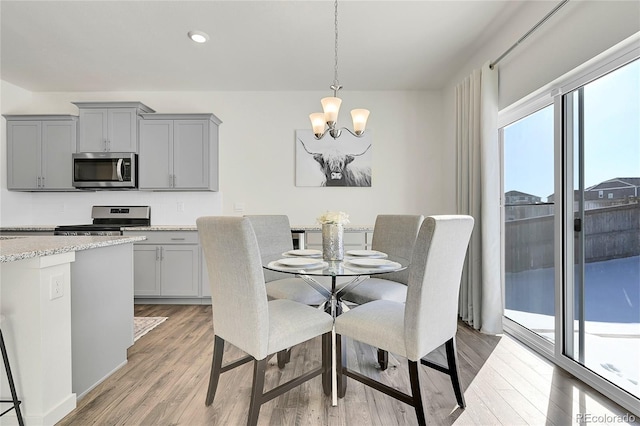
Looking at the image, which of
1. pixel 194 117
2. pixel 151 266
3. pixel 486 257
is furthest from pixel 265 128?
pixel 486 257

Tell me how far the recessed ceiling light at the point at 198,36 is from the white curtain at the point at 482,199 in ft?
8.02

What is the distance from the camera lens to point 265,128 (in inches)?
165

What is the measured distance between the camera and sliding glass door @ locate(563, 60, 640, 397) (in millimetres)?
1739

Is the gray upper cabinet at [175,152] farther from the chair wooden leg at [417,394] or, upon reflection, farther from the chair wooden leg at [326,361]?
the chair wooden leg at [417,394]

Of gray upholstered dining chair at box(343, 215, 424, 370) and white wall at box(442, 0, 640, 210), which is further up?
white wall at box(442, 0, 640, 210)

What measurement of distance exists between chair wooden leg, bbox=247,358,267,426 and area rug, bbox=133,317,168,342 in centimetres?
173

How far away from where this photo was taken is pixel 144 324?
2.98 metres

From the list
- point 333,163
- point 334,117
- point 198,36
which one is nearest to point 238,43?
point 198,36

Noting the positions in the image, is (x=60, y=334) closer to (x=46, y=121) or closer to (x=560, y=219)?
(x=560, y=219)

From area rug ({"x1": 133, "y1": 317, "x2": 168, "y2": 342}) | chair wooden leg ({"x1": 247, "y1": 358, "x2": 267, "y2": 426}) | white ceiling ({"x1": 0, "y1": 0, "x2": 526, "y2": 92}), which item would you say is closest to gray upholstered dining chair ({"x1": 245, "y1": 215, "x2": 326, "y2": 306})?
chair wooden leg ({"x1": 247, "y1": 358, "x2": 267, "y2": 426})

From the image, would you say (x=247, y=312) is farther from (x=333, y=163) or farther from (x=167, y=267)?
(x=333, y=163)

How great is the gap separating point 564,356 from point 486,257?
0.84 meters

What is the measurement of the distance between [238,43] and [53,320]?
101 inches

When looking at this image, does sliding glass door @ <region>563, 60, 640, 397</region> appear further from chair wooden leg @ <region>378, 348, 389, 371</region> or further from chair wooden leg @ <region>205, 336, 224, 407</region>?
chair wooden leg @ <region>205, 336, 224, 407</region>
